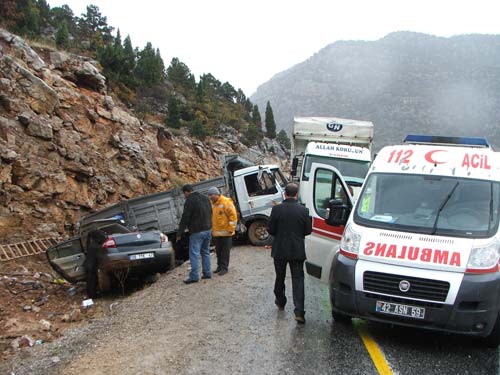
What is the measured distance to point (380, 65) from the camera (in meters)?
169

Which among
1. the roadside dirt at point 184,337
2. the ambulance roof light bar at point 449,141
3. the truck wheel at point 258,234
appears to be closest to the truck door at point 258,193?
the truck wheel at point 258,234

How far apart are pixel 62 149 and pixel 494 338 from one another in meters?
14.8

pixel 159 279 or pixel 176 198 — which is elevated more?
pixel 176 198

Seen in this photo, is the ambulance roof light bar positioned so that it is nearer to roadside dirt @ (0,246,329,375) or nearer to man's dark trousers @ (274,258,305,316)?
man's dark trousers @ (274,258,305,316)

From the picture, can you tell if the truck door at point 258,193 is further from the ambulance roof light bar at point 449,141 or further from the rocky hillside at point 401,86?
the rocky hillside at point 401,86

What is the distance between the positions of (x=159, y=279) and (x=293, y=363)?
5559 mm

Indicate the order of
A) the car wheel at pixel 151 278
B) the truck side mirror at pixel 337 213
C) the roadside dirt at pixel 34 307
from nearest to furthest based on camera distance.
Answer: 1. the truck side mirror at pixel 337 213
2. the roadside dirt at pixel 34 307
3. the car wheel at pixel 151 278

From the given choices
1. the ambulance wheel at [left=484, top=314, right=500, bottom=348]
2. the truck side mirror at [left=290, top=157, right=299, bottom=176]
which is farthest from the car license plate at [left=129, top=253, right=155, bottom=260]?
the truck side mirror at [left=290, top=157, right=299, bottom=176]

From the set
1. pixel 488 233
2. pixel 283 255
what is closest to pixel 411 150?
pixel 488 233

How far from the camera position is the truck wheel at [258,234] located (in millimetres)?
13539

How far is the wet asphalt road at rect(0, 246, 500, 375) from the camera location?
4.75 m

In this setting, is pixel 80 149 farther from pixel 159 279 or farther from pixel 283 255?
pixel 283 255

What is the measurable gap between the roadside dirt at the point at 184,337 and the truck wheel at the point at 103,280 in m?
1.17

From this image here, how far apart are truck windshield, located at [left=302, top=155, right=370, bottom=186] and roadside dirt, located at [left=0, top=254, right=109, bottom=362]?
21.5 ft
